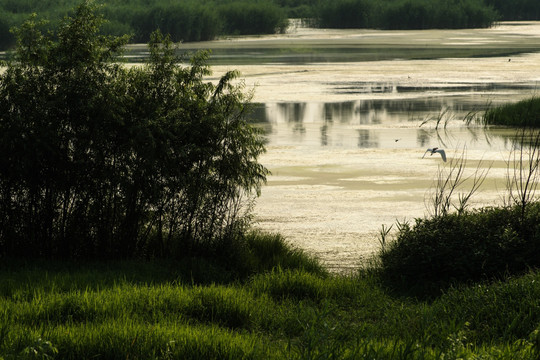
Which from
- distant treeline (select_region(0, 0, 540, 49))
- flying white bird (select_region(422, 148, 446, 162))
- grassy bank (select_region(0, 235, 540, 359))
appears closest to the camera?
grassy bank (select_region(0, 235, 540, 359))

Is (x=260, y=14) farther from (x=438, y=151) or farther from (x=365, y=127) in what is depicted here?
(x=438, y=151)

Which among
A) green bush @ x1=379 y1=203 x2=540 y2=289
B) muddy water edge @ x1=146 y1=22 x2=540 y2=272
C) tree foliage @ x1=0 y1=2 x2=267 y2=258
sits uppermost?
tree foliage @ x1=0 y1=2 x2=267 y2=258

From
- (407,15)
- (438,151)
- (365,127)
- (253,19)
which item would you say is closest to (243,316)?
(438,151)

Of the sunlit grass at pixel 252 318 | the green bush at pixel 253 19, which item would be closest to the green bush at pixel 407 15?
the green bush at pixel 253 19

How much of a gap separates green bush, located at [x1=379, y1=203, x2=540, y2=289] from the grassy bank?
1.24 ft

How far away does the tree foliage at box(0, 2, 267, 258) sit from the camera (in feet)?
27.8

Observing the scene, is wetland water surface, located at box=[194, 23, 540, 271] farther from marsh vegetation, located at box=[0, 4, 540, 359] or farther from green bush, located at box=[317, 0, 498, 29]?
green bush, located at box=[317, 0, 498, 29]

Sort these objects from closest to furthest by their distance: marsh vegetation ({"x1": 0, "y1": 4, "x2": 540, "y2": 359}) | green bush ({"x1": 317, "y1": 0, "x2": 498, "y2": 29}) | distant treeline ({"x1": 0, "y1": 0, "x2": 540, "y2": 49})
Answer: marsh vegetation ({"x1": 0, "y1": 4, "x2": 540, "y2": 359}) → distant treeline ({"x1": 0, "y1": 0, "x2": 540, "y2": 49}) → green bush ({"x1": 317, "y1": 0, "x2": 498, "y2": 29})

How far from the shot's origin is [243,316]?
6.56 metres

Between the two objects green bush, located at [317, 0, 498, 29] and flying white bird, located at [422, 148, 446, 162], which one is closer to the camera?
flying white bird, located at [422, 148, 446, 162]

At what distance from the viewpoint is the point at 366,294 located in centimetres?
760

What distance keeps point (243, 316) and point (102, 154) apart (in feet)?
8.92

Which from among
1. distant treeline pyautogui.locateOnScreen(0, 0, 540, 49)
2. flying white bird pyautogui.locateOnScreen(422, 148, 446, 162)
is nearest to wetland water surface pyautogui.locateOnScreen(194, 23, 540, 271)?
flying white bird pyautogui.locateOnScreen(422, 148, 446, 162)

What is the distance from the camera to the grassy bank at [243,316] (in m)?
5.42
